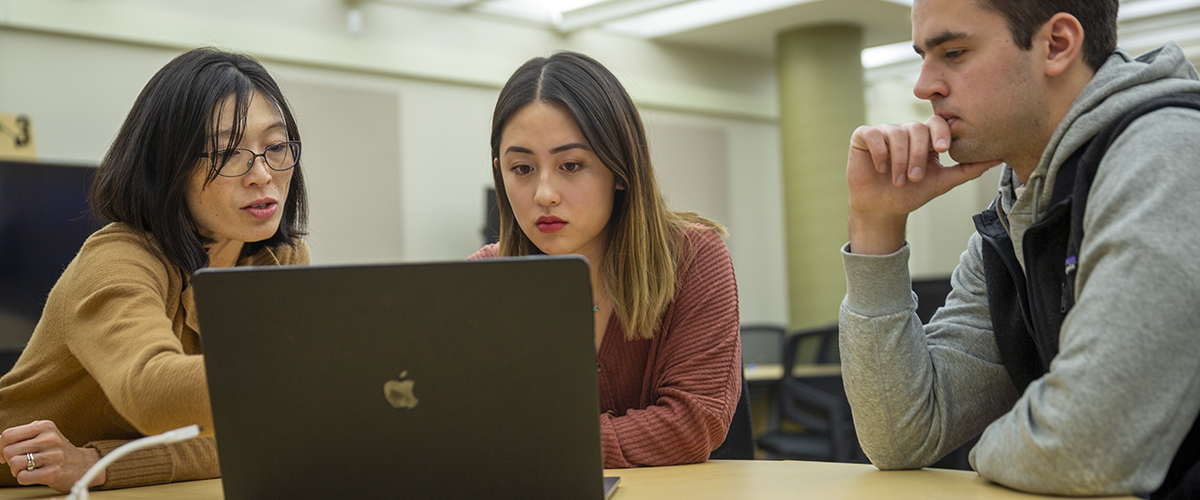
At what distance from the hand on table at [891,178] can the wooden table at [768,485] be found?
0.30m

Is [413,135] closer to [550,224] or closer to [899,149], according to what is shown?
[550,224]

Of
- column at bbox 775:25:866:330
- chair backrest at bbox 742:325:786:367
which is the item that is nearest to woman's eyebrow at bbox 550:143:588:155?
chair backrest at bbox 742:325:786:367

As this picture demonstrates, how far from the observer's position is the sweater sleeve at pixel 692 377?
144 cm

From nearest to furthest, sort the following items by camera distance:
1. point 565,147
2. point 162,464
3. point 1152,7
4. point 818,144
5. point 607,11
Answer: point 162,464 → point 565,147 → point 607,11 → point 1152,7 → point 818,144

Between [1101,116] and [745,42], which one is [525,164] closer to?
[1101,116]

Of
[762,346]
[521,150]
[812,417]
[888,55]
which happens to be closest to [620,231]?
[521,150]

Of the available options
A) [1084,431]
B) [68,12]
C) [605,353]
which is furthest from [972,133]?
[68,12]

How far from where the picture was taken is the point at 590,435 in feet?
3.26

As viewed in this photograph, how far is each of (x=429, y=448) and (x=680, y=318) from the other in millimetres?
697

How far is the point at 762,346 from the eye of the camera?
5.86 m

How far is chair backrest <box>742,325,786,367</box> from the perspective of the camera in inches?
228

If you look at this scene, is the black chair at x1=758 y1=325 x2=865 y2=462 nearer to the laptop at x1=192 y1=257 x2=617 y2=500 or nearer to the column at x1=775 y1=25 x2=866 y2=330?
the column at x1=775 y1=25 x2=866 y2=330

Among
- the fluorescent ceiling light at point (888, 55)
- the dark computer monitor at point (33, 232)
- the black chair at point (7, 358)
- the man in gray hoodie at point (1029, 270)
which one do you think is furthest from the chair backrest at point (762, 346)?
the man in gray hoodie at point (1029, 270)

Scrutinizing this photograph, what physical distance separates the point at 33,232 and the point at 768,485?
4041mm
